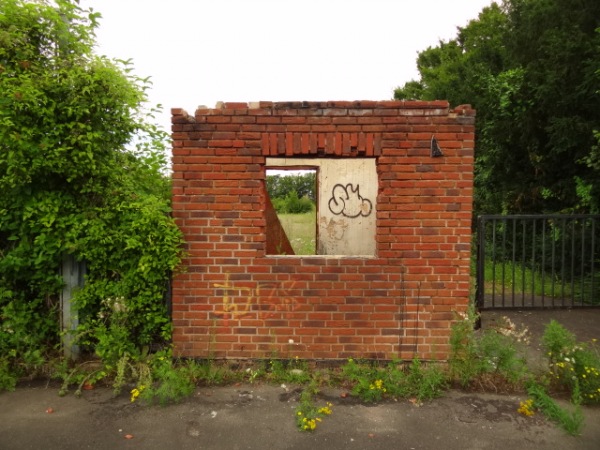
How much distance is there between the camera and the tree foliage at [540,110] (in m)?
8.08

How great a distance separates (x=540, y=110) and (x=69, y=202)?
31.3ft

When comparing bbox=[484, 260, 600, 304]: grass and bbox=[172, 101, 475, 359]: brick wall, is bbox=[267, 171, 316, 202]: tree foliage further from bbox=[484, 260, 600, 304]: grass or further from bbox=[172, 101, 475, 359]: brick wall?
bbox=[172, 101, 475, 359]: brick wall

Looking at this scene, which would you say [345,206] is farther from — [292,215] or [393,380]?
[292,215]

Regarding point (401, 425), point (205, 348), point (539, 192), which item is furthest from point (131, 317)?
point (539, 192)

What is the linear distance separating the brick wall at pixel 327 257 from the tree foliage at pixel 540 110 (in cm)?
463

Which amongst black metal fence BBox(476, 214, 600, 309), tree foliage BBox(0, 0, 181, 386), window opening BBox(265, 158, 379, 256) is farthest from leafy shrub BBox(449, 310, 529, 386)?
window opening BBox(265, 158, 379, 256)

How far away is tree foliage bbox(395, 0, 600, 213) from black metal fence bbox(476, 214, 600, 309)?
650mm

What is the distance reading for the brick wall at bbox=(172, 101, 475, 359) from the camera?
3.93 metres

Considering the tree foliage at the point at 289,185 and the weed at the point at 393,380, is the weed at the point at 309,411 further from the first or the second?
the tree foliage at the point at 289,185

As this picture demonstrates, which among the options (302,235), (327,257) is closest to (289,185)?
(302,235)

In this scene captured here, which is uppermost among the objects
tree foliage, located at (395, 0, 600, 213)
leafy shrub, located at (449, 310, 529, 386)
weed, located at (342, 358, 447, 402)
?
tree foliage, located at (395, 0, 600, 213)

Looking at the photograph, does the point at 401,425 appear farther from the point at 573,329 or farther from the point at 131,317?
the point at 573,329

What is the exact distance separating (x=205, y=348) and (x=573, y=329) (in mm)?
4367

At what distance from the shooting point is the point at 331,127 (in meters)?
3.92
